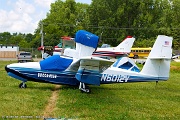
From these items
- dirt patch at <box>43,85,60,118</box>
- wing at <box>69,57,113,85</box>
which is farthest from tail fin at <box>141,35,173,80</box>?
dirt patch at <box>43,85,60,118</box>

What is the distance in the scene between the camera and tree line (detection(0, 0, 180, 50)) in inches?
2413

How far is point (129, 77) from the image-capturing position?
13.0m

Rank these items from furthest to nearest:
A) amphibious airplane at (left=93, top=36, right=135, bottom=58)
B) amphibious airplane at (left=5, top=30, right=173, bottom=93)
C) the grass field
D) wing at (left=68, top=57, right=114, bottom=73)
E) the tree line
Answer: the tree line
amphibious airplane at (left=93, top=36, right=135, bottom=58)
amphibious airplane at (left=5, top=30, right=173, bottom=93)
wing at (left=68, top=57, right=114, bottom=73)
the grass field

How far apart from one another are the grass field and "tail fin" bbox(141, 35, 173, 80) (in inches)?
36.3

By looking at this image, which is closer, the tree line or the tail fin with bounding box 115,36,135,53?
the tail fin with bounding box 115,36,135,53

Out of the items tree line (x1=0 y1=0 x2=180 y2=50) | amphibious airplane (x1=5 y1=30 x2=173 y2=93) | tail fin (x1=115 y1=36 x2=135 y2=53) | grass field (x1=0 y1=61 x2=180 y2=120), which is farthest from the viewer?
tree line (x1=0 y1=0 x2=180 y2=50)

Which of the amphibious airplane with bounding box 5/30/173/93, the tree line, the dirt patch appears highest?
the tree line

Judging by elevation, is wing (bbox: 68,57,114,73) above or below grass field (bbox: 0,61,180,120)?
above

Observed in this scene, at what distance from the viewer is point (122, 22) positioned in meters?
64.4

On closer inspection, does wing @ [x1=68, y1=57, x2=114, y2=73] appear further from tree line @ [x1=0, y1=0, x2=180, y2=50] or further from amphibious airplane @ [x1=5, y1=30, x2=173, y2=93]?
tree line @ [x1=0, y1=0, x2=180, y2=50]

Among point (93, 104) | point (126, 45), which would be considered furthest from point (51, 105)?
point (126, 45)

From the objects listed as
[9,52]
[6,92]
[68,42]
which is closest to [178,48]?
[9,52]

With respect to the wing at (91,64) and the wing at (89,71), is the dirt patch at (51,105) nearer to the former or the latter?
the wing at (89,71)

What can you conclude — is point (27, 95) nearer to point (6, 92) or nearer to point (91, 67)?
point (6, 92)
